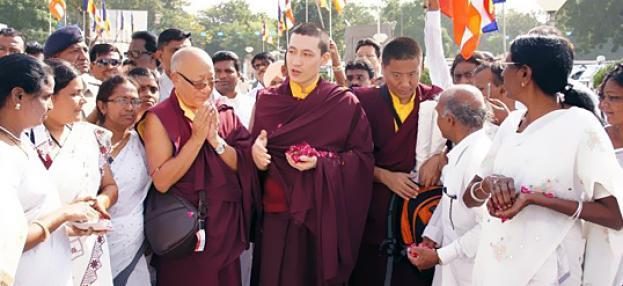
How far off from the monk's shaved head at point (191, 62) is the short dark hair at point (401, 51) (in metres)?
1.14

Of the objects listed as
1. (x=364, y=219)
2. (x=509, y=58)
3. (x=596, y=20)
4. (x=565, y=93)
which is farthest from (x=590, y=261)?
(x=596, y=20)

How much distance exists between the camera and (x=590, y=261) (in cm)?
296

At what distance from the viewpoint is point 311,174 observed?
4.14 meters

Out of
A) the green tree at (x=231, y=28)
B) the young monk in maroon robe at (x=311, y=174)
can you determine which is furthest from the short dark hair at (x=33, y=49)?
the green tree at (x=231, y=28)

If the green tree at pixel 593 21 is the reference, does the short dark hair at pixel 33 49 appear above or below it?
below

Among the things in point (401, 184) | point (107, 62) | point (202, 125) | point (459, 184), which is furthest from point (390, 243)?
point (107, 62)

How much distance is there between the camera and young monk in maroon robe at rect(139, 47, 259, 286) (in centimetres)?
389

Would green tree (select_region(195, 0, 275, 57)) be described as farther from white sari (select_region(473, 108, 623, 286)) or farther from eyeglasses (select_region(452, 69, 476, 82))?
white sari (select_region(473, 108, 623, 286))

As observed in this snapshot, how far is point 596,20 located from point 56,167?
5032 centimetres

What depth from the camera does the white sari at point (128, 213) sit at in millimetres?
3840

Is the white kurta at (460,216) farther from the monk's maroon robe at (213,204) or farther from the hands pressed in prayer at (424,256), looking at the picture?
the monk's maroon robe at (213,204)

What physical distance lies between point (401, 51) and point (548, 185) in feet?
5.72

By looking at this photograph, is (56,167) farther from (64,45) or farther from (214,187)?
(64,45)

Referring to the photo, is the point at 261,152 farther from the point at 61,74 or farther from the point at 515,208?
the point at 515,208
